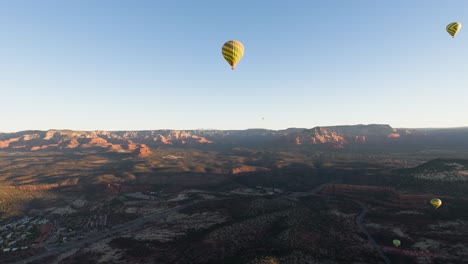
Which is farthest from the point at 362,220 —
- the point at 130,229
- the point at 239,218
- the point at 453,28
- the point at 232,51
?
the point at 130,229

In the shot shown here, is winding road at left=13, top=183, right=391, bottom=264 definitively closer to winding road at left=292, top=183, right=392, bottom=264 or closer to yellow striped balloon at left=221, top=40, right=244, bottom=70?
winding road at left=292, top=183, right=392, bottom=264

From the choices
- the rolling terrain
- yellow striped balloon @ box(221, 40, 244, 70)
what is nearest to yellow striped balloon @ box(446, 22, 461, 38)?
the rolling terrain

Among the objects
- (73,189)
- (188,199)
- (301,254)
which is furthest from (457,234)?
(73,189)

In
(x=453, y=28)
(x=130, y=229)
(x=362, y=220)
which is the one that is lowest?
(x=130, y=229)

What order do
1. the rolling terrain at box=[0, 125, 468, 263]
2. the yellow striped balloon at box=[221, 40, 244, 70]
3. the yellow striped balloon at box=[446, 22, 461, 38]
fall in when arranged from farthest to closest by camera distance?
the yellow striped balloon at box=[446, 22, 461, 38], the yellow striped balloon at box=[221, 40, 244, 70], the rolling terrain at box=[0, 125, 468, 263]

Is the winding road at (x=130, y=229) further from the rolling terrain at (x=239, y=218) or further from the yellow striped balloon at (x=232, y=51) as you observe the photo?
the yellow striped balloon at (x=232, y=51)

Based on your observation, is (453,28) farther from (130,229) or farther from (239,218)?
(130,229)

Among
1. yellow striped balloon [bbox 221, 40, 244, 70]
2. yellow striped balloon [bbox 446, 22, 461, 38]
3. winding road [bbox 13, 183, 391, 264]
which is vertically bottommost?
winding road [bbox 13, 183, 391, 264]
